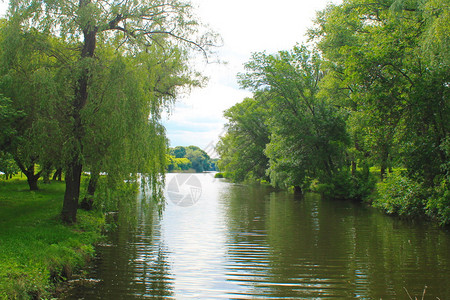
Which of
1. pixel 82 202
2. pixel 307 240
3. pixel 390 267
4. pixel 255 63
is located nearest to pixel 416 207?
pixel 307 240

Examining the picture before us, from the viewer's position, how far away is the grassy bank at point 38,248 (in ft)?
20.4

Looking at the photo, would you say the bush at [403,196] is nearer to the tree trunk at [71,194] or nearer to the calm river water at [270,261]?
the calm river water at [270,261]

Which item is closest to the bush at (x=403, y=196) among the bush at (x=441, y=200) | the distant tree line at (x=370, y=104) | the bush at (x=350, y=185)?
the distant tree line at (x=370, y=104)

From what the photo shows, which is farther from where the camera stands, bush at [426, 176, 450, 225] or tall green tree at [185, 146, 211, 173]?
tall green tree at [185, 146, 211, 173]

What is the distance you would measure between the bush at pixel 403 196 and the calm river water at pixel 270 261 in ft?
2.54

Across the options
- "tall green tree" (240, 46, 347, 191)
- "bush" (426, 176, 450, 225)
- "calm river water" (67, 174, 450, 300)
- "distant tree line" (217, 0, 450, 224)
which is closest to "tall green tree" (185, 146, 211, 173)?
"distant tree line" (217, 0, 450, 224)

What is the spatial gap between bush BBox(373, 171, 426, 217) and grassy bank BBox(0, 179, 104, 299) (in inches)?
522

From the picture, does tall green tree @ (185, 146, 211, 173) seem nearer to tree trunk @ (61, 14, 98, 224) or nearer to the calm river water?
the calm river water

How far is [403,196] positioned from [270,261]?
10219 mm

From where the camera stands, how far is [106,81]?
416 inches

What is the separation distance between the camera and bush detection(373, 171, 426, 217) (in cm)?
1563

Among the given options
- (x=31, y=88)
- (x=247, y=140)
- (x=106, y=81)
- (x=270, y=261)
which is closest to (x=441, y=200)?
(x=270, y=261)

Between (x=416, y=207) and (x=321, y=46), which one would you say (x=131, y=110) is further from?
(x=321, y=46)

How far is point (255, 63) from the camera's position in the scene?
2888 cm
